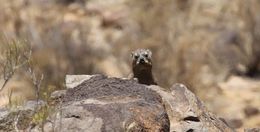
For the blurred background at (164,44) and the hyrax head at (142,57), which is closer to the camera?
the hyrax head at (142,57)

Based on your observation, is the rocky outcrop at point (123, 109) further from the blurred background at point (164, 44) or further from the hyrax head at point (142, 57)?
the blurred background at point (164, 44)

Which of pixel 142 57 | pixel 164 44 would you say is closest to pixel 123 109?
pixel 142 57

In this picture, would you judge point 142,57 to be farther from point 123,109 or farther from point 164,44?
point 164,44

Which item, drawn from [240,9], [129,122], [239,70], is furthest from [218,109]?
[129,122]

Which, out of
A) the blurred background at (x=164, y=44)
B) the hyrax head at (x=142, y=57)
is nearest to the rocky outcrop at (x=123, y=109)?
the hyrax head at (x=142, y=57)

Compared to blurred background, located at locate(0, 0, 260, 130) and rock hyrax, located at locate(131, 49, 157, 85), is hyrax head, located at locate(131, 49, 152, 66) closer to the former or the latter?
rock hyrax, located at locate(131, 49, 157, 85)
